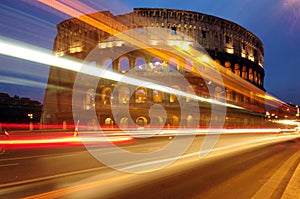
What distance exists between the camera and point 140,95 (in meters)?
55.5

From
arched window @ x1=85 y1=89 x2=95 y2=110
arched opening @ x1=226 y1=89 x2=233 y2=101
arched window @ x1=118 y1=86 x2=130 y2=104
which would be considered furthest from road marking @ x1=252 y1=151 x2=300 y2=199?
arched opening @ x1=226 y1=89 x2=233 y2=101

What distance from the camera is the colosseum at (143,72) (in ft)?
173

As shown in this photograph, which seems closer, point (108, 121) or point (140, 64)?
point (108, 121)

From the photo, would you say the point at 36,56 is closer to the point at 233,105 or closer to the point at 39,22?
the point at 39,22

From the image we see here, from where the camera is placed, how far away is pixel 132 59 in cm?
5894

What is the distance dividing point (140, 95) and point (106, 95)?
7.22 metres

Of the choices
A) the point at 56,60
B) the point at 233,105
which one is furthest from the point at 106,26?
the point at 56,60

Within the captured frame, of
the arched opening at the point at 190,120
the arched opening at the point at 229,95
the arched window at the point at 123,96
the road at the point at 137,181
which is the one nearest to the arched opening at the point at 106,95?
the arched window at the point at 123,96

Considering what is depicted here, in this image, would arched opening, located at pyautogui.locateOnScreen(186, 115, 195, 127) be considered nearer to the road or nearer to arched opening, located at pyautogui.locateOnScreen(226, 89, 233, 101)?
arched opening, located at pyautogui.locateOnScreen(226, 89, 233, 101)

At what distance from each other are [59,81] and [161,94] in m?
19.4

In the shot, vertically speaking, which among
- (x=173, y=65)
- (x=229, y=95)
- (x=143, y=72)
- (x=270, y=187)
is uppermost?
(x=173, y=65)

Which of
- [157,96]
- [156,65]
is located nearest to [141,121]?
[157,96]

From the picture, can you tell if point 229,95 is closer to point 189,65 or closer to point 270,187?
point 189,65

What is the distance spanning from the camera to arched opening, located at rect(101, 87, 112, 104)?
57.6 m
